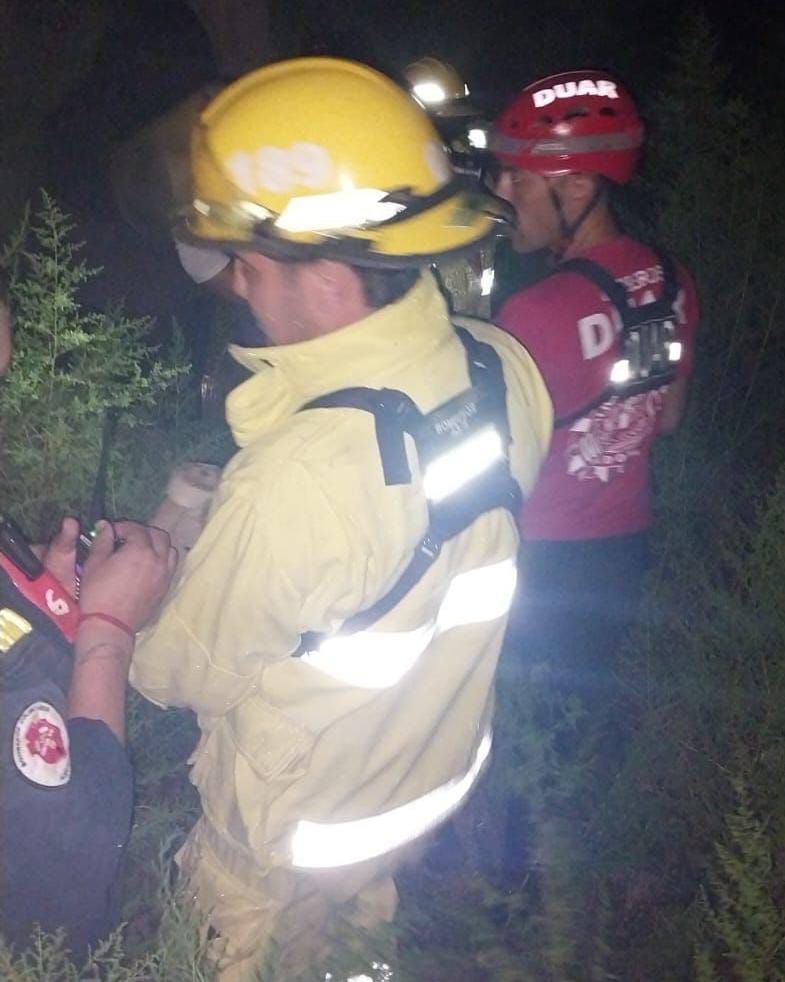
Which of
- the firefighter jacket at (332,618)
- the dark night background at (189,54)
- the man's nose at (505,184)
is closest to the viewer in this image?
the firefighter jacket at (332,618)

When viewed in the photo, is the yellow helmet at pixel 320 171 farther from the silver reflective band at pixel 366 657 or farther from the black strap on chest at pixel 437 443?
the silver reflective band at pixel 366 657

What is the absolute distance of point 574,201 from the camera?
278 cm

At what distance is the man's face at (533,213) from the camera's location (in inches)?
111

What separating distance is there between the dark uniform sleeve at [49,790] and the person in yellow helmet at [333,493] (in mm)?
135

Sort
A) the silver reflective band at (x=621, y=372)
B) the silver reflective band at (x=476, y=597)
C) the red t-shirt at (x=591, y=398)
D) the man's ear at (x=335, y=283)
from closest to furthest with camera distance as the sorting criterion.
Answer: the man's ear at (x=335, y=283)
the silver reflective band at (x=476, y=597)
the red t-shirt at (x=591, y=398)
the silver reflective band at (x=621, y=372)

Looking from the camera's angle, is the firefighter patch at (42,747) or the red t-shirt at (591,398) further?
the red t-shirt at (591,398)

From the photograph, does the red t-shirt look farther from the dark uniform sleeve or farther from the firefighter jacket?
the dark uniform sleeve

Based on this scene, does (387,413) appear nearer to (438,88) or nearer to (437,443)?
(437,443)

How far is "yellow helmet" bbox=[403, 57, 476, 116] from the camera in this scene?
3.67 meters

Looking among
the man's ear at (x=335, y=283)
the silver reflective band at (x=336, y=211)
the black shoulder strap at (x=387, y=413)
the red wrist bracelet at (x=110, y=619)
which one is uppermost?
the silver reflective band at (x=336, y=211)

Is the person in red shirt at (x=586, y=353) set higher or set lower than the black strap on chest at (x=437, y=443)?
lower

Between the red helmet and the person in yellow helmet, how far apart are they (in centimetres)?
119

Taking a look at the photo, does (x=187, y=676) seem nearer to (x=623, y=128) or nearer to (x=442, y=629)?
(x=442, y=629)

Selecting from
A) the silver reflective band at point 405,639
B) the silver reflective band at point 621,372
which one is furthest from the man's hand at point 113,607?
the silver reflective band at point 621,372
